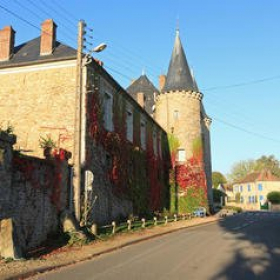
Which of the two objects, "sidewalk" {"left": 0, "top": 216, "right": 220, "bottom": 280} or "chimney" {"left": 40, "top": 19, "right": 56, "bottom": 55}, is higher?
"chimney" {"left": 40, "top": 19, "right": 56, "bottom": 55}

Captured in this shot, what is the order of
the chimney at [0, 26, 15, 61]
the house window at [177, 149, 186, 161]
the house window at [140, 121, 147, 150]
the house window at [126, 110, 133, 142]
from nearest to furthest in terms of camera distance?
the chimney at [0, 26, 15, 61] < the house window at [126, 110, 133, 142] < the house window at [140, 121, 147, 150] < the house window at [177, 149, 186, 161]

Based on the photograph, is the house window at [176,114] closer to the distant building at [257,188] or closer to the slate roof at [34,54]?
the slate roof at [34,54]

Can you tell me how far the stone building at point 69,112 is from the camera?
16797 mm

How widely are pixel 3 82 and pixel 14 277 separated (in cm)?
1359

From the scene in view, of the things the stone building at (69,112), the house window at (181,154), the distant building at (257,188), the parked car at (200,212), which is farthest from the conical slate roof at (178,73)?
the distant building at (257,188)

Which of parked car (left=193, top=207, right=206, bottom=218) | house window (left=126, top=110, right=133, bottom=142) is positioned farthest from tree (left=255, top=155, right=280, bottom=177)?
house window (left=126, top=110, right=133, bottom=142)

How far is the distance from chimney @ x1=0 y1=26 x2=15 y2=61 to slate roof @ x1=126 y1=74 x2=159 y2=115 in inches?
758

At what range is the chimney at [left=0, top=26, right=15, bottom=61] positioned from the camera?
762 inches

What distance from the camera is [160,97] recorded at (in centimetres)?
3338

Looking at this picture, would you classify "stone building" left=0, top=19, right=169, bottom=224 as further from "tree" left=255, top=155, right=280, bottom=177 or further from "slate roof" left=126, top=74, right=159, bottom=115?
"tree" left=255, top=155, right=280, bottom=177


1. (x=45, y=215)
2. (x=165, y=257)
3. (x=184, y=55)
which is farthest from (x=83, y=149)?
(x=184, y=55)

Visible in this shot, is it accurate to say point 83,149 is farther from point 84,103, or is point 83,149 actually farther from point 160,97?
point 160,97

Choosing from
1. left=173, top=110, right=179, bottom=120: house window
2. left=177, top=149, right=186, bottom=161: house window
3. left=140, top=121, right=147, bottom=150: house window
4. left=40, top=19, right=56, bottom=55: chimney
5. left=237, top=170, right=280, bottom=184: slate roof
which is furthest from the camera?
left=237, top=170, right=280, bottom=184: slate roof

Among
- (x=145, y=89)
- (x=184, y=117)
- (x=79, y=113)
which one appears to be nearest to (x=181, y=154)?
(x=184, y=117)
